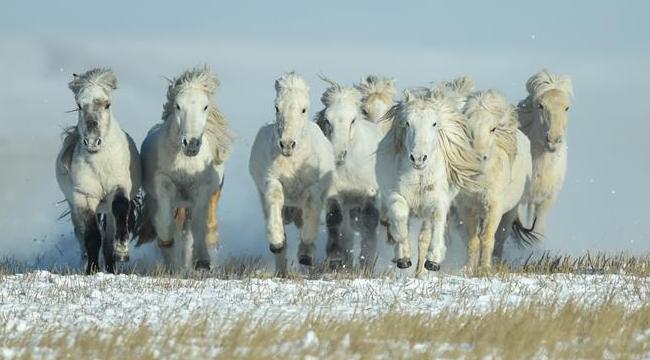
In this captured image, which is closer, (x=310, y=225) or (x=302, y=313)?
(x=302, y=313)

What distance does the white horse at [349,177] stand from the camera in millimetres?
17406

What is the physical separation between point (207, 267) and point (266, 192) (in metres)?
1.54

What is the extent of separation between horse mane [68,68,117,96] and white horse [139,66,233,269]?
2.26ft

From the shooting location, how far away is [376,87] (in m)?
20.2

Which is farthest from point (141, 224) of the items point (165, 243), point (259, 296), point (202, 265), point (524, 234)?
point (259, 296)

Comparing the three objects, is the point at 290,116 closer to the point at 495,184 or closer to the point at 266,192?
the point at 266,192

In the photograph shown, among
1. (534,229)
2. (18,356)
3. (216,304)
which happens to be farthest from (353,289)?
(534,229)

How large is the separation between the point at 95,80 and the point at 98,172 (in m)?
0.99

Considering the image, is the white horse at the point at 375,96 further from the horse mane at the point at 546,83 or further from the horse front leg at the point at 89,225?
the horse front leg at the point at 89,225

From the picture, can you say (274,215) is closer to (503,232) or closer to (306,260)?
(306,260)

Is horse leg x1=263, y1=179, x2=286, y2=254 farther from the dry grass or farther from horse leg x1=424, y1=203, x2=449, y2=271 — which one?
the dry grass

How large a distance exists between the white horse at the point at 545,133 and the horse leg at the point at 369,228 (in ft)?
7.19

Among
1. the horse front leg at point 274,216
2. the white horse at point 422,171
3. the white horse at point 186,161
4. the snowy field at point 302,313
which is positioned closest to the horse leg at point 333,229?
the white horse at point 186,161

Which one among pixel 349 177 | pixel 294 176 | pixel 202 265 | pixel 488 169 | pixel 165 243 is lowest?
pixel 202 265
